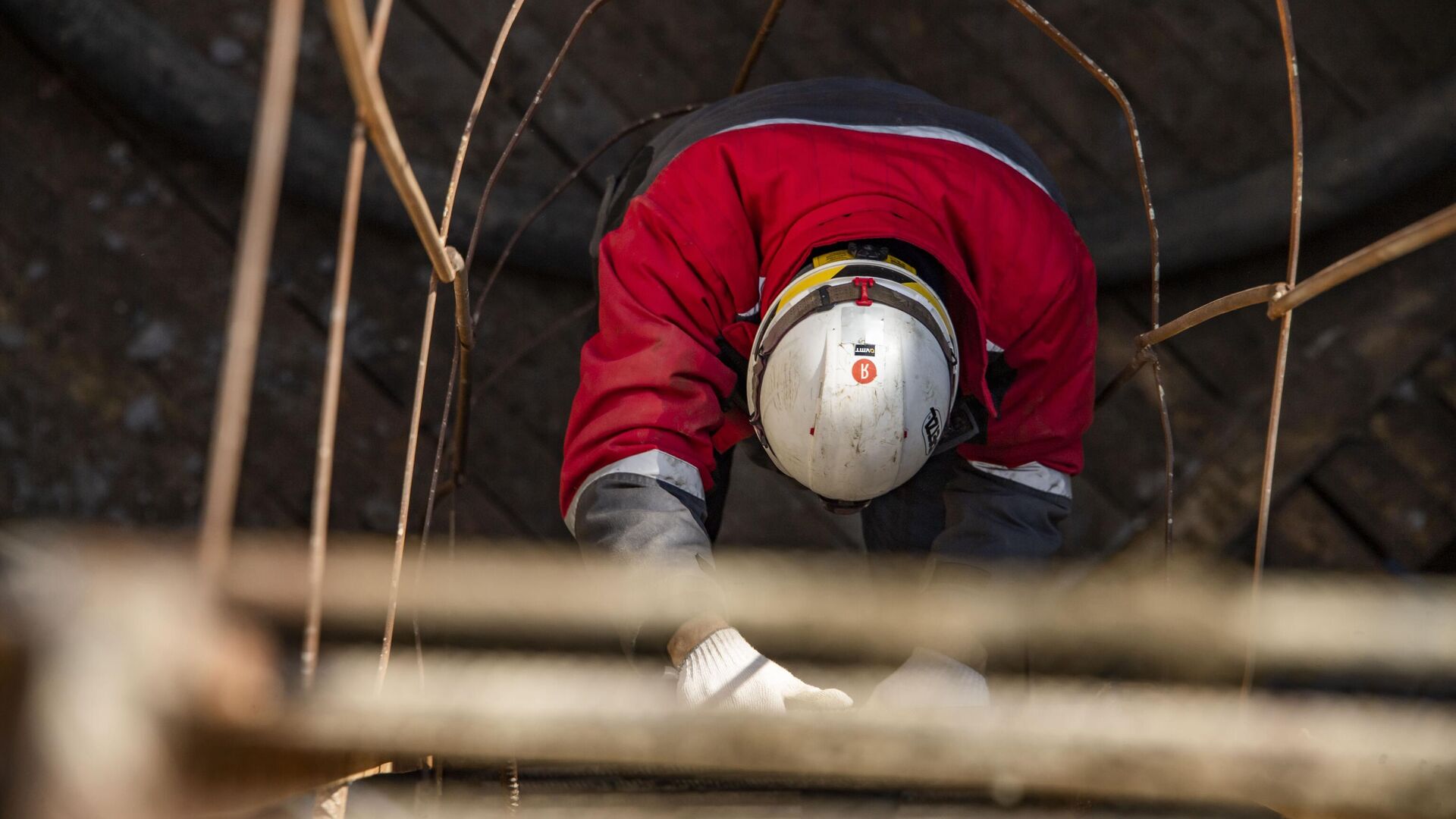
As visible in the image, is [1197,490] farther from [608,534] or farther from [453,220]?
[453,220]

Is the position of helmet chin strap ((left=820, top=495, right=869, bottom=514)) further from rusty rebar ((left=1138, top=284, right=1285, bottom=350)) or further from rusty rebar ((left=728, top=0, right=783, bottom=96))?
rusty rebar ((left=728, top=0, right=783, bottom=96))

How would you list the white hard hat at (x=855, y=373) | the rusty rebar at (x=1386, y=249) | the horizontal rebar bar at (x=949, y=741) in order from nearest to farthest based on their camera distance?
the horizontal rebar bar at (x=949, y=741) → the rusty rebar at (x=1386, y=249) → the white hard hat at (x=855, y=373)

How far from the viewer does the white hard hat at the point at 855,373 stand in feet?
4.33

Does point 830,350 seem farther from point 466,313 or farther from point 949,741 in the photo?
point 949,741

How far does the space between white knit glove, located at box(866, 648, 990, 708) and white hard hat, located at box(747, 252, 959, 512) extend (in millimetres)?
281

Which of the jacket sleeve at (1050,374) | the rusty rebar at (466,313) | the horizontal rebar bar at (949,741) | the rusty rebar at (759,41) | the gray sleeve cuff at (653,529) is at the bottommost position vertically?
the horizontal rebar bar at (949,741)

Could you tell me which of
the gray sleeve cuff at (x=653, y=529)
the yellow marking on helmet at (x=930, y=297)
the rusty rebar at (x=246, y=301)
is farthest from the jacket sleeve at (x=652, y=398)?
the rusty rebar at (x=246, y=301)

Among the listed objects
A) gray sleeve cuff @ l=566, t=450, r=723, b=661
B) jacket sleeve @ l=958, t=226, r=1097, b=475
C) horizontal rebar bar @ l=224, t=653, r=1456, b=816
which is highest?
jacket sleeve @ l=958, t=226, r=1097, b=475

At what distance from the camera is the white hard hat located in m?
1.32

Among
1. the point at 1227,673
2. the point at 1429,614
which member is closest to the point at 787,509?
the point at 1227,673

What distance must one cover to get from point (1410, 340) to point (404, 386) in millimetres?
1906

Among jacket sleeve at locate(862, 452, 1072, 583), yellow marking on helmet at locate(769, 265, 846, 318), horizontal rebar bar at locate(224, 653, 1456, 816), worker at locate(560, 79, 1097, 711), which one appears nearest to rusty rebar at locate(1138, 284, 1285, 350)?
worker at locate(560, 79, 1097, 711)

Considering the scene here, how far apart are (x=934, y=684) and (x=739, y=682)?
0.28 m

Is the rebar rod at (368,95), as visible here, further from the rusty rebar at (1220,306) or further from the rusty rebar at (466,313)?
the rusty rebar at (1220,306)
